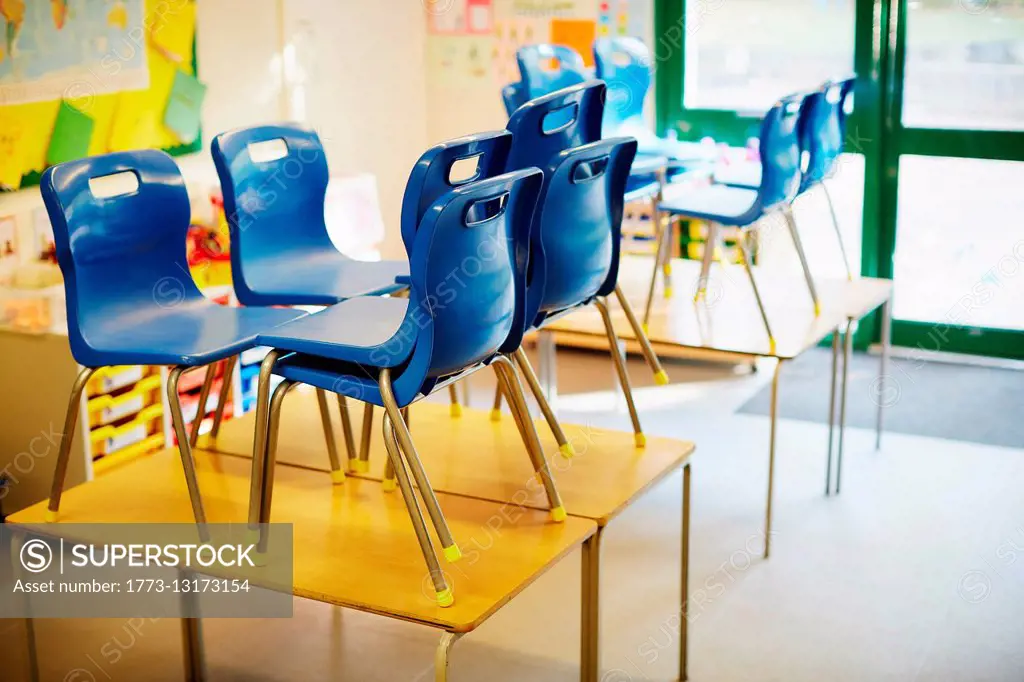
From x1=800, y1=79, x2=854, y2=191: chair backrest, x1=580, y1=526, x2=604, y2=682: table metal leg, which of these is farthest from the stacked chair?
x1=580, y1=526, x2=604, y2=682: table metal leg

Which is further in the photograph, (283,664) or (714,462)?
(714,462)

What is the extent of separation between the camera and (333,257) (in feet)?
12.2

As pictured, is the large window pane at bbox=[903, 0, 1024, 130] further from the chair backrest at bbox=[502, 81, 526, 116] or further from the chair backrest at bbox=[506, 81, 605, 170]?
the chair backrest at bbox=[506, 81, 605, 170]

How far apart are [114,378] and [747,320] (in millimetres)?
2053

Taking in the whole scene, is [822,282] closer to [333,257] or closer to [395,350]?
[333,257]

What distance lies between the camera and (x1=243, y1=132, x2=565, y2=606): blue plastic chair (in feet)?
7.84

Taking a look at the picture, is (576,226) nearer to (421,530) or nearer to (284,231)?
(421,530)

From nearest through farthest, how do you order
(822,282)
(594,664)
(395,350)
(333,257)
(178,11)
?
1. (395,350)
2. (594,664)
3. (333,257)
4. (822,282)
5. (178,11)

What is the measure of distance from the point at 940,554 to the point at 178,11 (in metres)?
3.41

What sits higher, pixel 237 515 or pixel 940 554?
pixel 237 515

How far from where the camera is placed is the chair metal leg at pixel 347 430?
3135mm

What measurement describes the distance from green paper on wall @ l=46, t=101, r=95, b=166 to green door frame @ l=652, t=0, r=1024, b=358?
2.71 meters

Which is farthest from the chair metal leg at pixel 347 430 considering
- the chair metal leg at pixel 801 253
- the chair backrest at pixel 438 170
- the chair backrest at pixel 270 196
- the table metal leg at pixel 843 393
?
the table metal leg at pixel 843 393

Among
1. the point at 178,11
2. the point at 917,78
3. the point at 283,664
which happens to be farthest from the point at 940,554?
the point at 178,11
